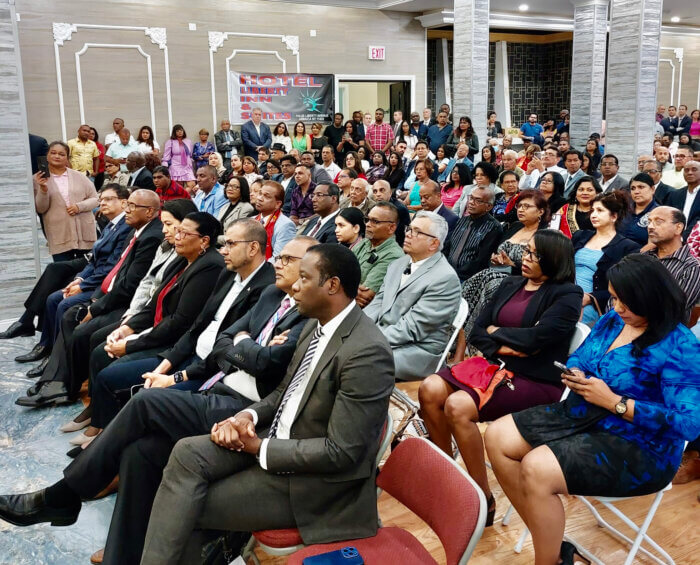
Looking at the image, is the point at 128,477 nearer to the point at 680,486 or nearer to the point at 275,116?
the point at 680,486

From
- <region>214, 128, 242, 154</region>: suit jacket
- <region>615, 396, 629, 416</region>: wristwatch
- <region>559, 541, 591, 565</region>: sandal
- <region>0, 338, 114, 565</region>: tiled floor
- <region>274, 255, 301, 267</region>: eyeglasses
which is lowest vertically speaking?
<region>0, 338, 114, 565</region>: tiled floor

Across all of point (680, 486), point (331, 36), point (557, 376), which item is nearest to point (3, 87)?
point (557, 376)

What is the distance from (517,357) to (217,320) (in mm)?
1538

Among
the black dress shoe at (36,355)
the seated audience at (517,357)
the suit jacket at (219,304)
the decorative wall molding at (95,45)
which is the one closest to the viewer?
the seated audience at (517,357)

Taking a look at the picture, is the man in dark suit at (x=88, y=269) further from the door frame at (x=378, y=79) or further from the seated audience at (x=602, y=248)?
the door frame at (x=378, y=79)

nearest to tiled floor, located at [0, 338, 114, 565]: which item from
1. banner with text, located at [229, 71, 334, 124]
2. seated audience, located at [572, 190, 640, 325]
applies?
seated audience, located at [572, 190, 640, 325]

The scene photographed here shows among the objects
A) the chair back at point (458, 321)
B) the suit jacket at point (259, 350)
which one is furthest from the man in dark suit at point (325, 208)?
the suit jacket at point (259, 350)

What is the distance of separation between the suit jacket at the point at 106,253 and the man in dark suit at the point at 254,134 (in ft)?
26.7

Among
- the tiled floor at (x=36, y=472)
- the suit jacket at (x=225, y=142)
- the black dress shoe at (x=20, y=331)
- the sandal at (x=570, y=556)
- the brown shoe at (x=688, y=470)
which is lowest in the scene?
the tiled floor at (x=36, y=472)

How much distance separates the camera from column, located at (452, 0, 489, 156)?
11633 millimetres

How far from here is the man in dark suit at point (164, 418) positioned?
7.72 ft

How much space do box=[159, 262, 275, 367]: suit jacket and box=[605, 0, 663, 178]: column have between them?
7.64 m

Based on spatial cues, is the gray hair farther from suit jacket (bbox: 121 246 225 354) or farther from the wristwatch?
the wristwatch

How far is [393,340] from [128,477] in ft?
5.13
